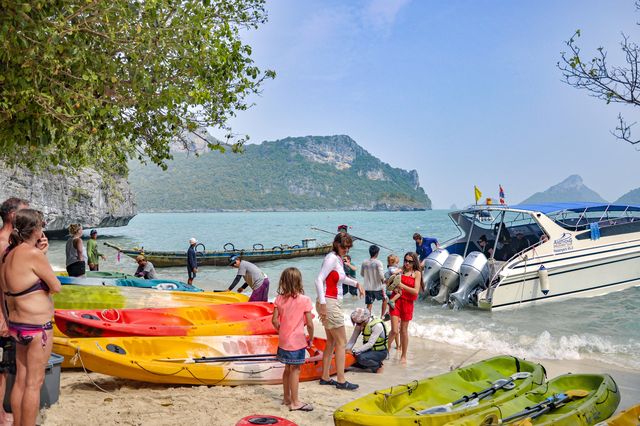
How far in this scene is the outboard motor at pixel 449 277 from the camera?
50.2 feet

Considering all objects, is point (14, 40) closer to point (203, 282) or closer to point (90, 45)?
point (90, 45)

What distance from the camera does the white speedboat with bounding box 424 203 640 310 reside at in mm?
14977

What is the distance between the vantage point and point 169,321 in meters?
9.73

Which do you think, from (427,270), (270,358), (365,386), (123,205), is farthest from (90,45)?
(123,205)

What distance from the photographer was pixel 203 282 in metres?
24.1

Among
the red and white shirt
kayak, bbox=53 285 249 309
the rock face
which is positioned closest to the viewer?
the red and white shirt

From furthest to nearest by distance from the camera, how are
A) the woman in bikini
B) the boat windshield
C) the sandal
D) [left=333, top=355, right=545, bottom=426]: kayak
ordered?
the boat windshield < the sandal < [left=333, top=355, right=545, bottom=426]: kayak < the woman in bikini

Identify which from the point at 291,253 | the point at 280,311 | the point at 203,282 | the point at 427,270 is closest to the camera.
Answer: the point at 280,311

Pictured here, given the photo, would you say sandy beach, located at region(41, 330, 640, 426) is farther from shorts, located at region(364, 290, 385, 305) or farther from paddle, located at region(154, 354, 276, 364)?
shorts, located at region(364, 290, 385, 305)

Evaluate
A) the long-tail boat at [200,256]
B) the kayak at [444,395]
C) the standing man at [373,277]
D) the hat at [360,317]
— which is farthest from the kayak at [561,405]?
the long-tail boat at [200,256]

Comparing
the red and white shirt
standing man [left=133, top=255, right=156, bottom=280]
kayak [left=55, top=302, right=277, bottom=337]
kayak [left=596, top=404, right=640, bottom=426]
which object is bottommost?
kayak [left=596, top=404, right=640, bottom=426]

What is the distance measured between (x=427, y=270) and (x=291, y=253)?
16.7 m

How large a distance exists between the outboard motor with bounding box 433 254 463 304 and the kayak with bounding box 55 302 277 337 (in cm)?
657

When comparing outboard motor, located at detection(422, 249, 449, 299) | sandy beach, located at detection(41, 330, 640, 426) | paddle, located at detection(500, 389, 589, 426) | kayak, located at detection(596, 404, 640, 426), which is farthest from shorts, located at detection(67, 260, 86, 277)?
kayak, located at detection(596, 404, 640, 426)
